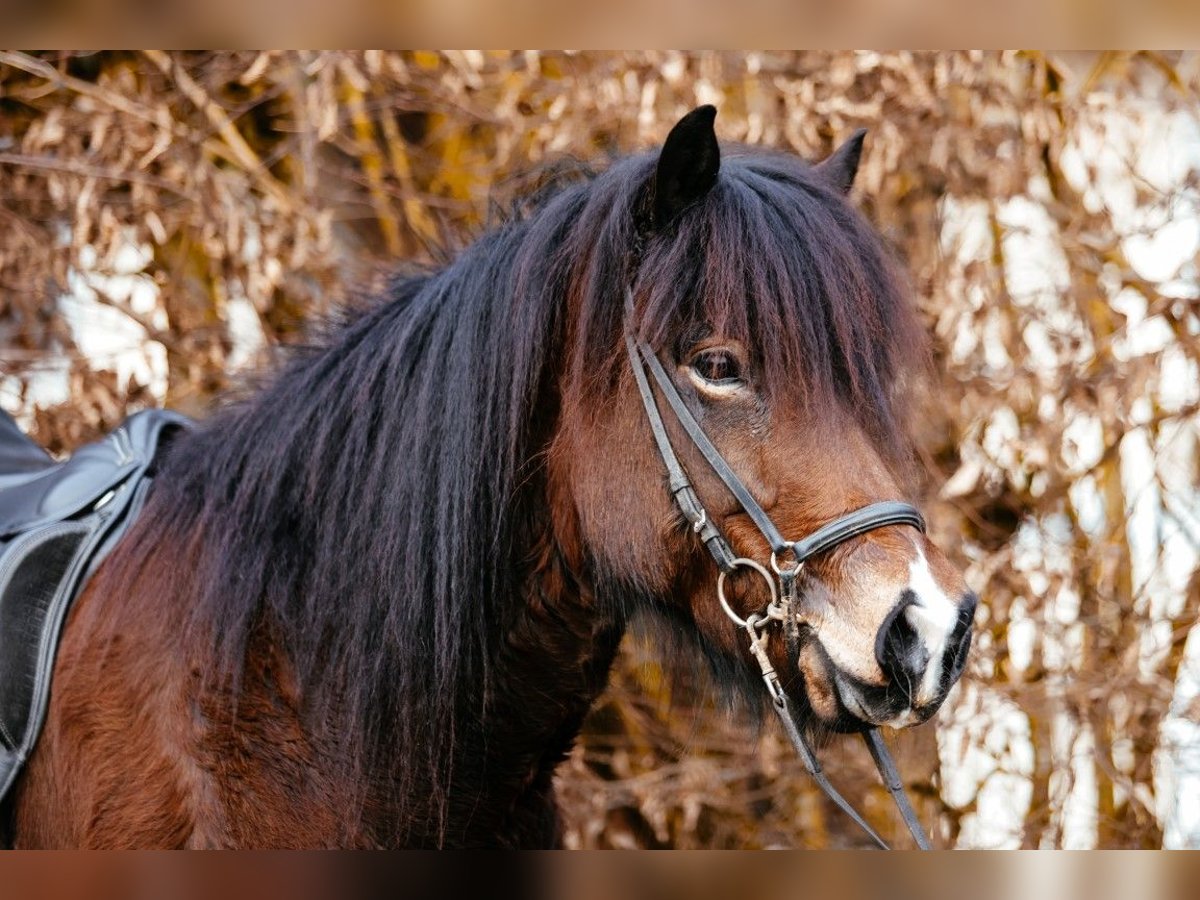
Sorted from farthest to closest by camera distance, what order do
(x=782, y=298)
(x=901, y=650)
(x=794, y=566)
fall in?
1. (x=782, y=298)
2. (x=794, y=566)
3. (x=901, y=650)

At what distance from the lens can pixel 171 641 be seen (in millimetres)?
2293

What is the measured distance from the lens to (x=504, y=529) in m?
2.18

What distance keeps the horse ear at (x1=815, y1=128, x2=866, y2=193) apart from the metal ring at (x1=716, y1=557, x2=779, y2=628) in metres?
0.87

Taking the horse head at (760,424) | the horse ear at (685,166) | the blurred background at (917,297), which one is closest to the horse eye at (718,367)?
the horse head at (760,424)

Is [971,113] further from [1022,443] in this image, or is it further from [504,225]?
[504,225]

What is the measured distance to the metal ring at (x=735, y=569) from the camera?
6.24 feet

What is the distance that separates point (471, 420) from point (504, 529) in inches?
8.4

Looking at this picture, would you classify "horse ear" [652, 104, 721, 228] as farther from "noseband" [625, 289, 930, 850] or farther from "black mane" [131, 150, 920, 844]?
"noseband" [625, 289, 930, 850]

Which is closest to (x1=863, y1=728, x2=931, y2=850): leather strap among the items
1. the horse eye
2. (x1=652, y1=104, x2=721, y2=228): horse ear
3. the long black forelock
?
the long black forelock

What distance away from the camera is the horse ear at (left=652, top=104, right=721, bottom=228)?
1.99 meters

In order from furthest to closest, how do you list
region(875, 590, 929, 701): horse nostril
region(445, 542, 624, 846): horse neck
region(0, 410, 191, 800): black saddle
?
region(0, 410, 191, 800): black saddle, region(445, 542, 624, 846): horse neck, region(875, 590, 929, 701): horse nostril

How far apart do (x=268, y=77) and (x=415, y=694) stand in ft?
11.5

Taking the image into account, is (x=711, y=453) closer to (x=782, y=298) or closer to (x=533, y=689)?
(x=782, y=298)

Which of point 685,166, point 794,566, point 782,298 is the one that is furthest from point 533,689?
point 685,166
